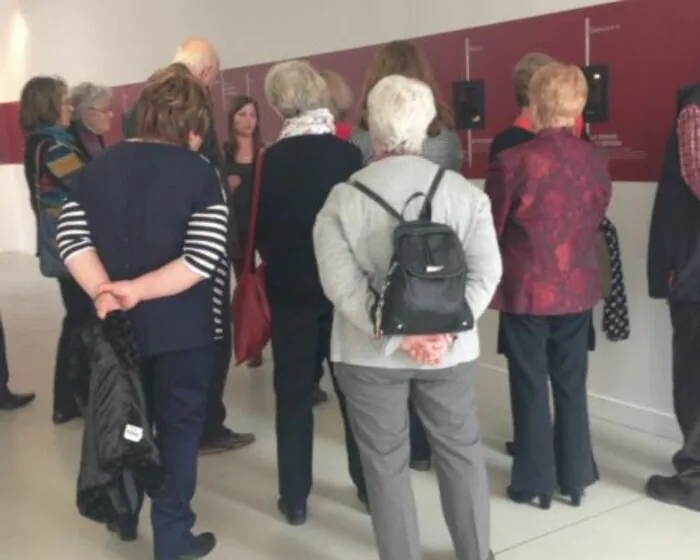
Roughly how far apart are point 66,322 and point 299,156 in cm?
195

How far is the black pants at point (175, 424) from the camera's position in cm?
273

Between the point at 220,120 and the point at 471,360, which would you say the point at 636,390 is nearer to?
the point at 471,360

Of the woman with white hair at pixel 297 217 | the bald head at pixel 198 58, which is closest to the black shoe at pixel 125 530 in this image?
the woman with white hair at pixel 297 217

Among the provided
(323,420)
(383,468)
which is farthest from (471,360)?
(323,420)

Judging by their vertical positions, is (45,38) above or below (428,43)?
above

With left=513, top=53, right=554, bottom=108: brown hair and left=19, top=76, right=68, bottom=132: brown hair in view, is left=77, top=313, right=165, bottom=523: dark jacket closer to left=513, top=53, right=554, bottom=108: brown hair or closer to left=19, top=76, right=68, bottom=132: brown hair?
left=513, top=53, right=554, bottom=108: brown hair

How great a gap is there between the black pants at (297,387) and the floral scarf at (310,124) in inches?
22.6

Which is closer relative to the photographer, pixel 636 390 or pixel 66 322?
pixel 636 390

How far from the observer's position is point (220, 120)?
22.3ft

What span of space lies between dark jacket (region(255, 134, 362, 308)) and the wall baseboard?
1741 mm

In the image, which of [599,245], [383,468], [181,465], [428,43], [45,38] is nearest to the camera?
[383,468]

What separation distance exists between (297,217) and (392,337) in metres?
0.74

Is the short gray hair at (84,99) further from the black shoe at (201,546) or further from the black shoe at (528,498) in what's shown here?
the black shoe at (528,498)

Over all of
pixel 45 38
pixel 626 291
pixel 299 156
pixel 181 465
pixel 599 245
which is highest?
pixel 45 38
